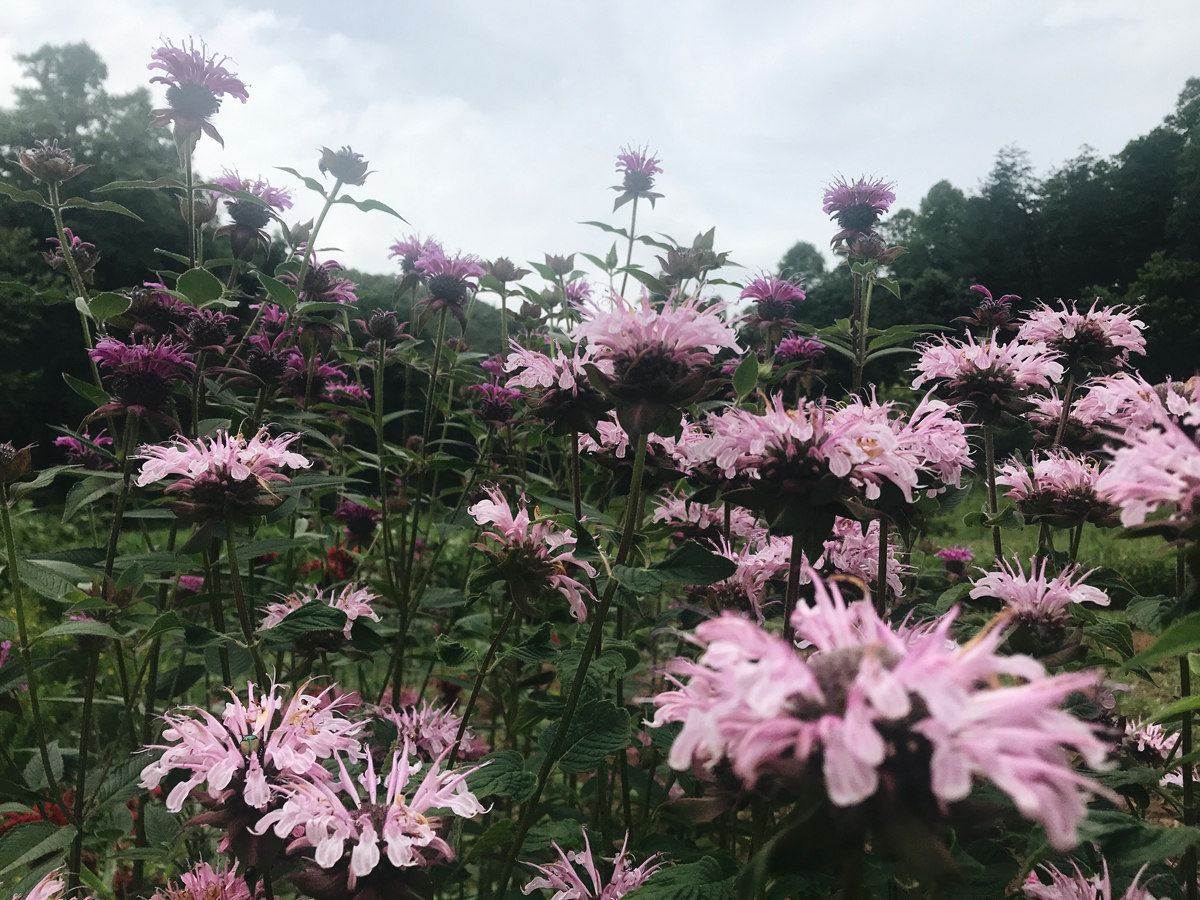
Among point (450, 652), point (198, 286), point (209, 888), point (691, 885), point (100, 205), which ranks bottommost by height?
point (209, 888)

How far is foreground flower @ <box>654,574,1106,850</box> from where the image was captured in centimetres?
41

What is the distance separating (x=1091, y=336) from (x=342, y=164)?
7.12ft

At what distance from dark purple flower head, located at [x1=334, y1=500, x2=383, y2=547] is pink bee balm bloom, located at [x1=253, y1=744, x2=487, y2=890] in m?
1.83

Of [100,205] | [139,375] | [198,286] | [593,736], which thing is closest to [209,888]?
[593,736]

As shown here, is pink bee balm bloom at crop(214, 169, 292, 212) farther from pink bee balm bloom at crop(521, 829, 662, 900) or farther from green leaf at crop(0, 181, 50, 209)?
pink bee balm bloom at crop(521, 829, 662, 900)

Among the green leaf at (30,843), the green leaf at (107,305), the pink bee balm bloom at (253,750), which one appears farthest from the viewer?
the green leaf at (107,305)

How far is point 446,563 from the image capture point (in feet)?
15.4

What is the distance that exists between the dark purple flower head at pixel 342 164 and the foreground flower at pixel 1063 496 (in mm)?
1999

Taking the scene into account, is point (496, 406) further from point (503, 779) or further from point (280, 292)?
point (503, 779)

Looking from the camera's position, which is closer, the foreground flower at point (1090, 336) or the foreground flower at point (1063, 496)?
the foreground flower at point (1063, 496)

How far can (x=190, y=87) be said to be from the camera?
1.81 meters

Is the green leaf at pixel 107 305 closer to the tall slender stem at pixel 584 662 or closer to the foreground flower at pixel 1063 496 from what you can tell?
the tall slender stem at pixel 584 662

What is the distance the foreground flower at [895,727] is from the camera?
16.2 inches

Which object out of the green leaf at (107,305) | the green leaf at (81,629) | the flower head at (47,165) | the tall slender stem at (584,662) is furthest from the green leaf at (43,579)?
the flower head at (47,165)
